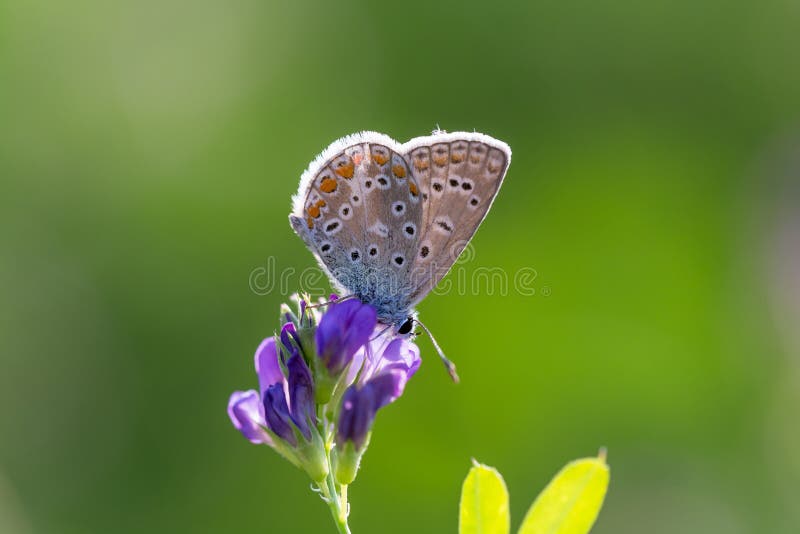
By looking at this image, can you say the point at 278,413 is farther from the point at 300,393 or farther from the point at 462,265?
the point at 462,265

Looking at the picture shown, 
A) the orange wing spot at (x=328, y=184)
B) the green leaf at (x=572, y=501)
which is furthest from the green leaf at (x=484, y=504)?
the orange wing spot at (x=328, y=184)

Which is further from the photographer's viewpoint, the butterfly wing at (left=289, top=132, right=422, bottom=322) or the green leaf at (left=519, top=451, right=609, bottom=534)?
the butterfly wing at (left=289, top=132, right=422, bottom=322)

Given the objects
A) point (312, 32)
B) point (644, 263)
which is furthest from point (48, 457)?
point (644, 263)

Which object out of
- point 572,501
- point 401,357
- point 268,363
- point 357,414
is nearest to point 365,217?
point 401,357

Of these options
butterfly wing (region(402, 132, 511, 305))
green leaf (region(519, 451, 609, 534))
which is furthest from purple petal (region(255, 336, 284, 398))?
green leaf (region(519, 451, 609, 534))

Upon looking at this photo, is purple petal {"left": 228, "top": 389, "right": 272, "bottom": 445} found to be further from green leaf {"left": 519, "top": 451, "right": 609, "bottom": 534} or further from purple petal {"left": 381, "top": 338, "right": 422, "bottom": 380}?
green leaf {"left": 519, "top": 451, "right": 609, "bottom": 534}

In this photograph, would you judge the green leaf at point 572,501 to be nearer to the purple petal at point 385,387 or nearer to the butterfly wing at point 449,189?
the purple petal at point 385,387
